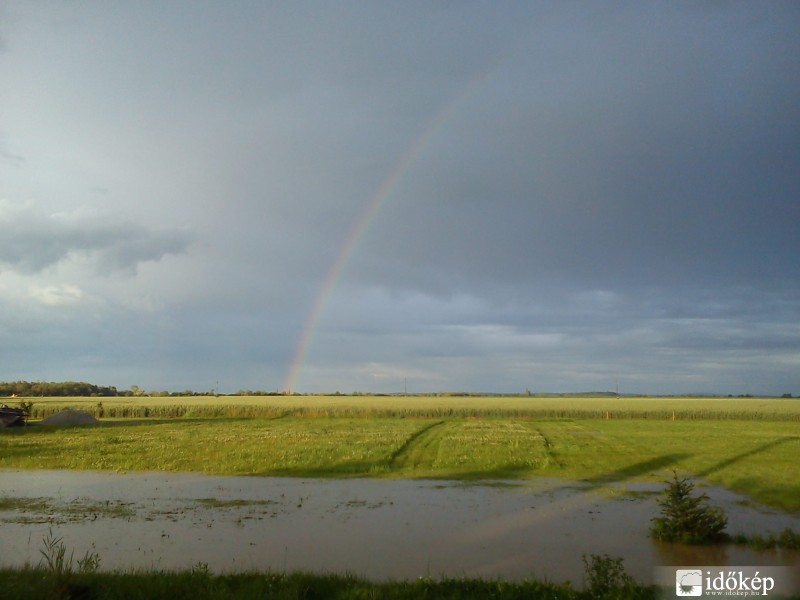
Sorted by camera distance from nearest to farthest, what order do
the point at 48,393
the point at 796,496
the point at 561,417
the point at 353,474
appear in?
the point at 796,496
the point at 353,474
the point at 561,417
the point at 48,393

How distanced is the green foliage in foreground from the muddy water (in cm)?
136

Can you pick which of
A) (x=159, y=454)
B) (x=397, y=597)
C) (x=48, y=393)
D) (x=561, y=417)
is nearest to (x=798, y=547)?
(x=397, y=597)

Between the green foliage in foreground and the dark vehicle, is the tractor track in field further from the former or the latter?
the dark vehicle

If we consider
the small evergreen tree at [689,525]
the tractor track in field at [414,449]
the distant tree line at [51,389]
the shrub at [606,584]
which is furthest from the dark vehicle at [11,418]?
the distant tree line at [51,389]

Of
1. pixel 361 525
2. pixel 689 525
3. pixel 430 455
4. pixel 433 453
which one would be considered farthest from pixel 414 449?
pixel 689 525

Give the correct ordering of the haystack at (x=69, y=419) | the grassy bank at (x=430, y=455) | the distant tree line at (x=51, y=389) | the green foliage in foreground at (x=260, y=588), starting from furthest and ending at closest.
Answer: the distant tree line at (x=51, y=389) → the haystack at (x=69, y=419) → the grassy bank at (x=430, y=455) → the green foliage in foreground at (x=260, y=588)

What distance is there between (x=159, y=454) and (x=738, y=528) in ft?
72.3

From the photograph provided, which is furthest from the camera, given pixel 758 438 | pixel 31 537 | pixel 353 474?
pixel 758 438

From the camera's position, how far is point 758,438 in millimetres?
37531

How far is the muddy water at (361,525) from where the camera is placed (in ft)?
36.0

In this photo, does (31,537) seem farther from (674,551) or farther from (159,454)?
(159,454)

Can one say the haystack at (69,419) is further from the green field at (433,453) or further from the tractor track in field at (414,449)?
the tractor track in field at (414,449)

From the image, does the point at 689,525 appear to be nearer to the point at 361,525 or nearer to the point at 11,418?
the point at 361,525

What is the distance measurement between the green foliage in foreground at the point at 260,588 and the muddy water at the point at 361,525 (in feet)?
4.45
